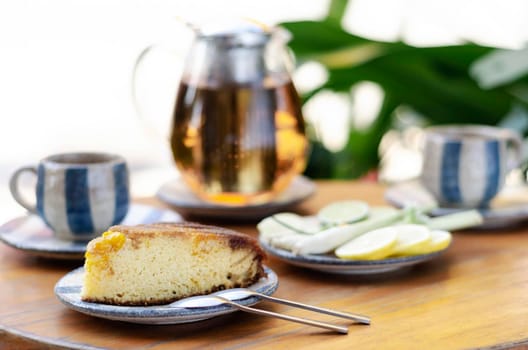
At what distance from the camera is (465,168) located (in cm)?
113

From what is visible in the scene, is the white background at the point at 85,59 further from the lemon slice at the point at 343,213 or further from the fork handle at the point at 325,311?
the fork handle at the point at 325,311

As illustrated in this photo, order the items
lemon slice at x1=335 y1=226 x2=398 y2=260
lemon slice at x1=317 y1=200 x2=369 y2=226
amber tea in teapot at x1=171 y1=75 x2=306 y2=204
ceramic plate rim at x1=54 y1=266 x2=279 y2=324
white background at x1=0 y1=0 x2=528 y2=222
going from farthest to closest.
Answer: white background at x1=0 y1=0 x2=528 y2=222, amber tea in teapot at x1=171 y1=75 x2=306 y2=204, lemon slice at x1=317 y1=200 x2=369 y2=226, lemon slice at x1=335 y1=226 x2=398 y2=260, ceramic plate rim at x1=54 y1=266 x2=279 y2=324

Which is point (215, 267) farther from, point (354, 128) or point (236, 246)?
point (354, 128)

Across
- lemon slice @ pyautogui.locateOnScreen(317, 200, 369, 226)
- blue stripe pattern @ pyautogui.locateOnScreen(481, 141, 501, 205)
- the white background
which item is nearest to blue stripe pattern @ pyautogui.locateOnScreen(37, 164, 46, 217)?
lemon slice @ pyautogui.locateOnScreen(317, 200, 369, 226)

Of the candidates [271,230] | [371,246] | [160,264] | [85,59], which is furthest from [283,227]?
[85,59]

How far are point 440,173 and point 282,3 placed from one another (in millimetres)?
2477

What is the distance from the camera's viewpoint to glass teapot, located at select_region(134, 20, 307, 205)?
1.11m

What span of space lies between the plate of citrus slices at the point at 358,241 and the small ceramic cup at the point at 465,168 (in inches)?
5.5

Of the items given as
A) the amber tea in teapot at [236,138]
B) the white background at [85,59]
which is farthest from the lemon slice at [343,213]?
the white background at [85,59]

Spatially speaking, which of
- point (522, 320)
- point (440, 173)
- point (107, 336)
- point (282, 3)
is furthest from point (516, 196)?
point (282, 3)

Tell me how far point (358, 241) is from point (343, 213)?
0.34 ft

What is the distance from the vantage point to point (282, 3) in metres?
3.52

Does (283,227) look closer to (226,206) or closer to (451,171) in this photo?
(226,206)

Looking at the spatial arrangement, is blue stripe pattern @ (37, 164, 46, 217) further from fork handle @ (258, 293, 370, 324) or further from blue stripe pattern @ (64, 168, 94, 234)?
fork handle @ (258, 293, 370, 324)
